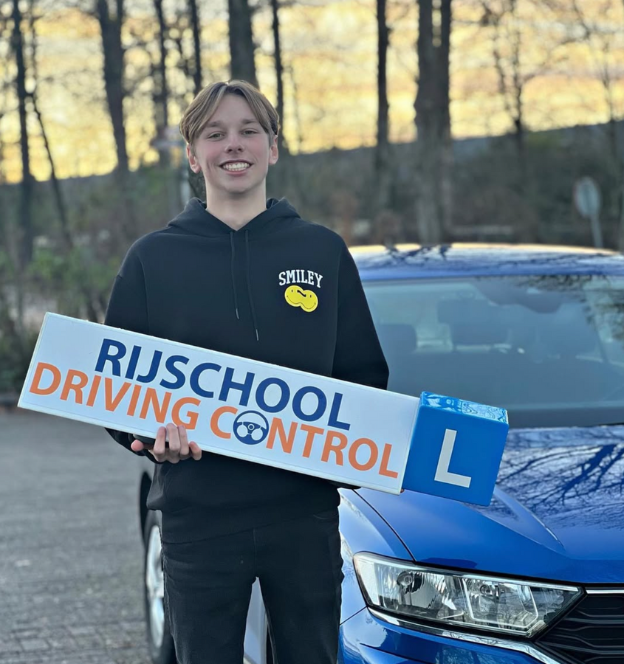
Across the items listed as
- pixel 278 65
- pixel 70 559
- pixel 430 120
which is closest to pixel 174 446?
pixel 70 559

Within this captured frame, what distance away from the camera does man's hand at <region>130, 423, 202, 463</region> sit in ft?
7.70

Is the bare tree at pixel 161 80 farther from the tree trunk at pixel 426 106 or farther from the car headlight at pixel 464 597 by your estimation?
the car headlight at pixel 464 597

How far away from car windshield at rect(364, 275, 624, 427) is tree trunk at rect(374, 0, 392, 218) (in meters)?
20.2

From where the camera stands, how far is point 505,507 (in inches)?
114

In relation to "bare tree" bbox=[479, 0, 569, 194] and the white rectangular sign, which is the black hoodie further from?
"bare tree" bbox=[479, 0, 569, 194]

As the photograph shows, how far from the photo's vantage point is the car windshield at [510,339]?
12.8 ft

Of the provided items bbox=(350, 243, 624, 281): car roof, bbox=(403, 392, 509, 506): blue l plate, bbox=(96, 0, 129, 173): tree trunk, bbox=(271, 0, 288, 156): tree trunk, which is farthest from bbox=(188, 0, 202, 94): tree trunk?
bbox=(403, 392, 509, 506): blue l plate

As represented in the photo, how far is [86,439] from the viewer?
11.8m

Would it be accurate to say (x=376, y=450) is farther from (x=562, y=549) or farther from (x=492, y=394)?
(x=492, y=394)

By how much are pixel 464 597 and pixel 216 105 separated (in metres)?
1.26

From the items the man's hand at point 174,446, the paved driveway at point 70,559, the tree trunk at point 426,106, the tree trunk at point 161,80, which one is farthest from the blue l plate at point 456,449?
the tree trunk at point 161,80

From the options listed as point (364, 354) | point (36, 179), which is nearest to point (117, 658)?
point (364, 354)

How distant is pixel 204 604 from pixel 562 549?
857 mm

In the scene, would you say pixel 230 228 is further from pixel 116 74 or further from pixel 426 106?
pixel 116 74
